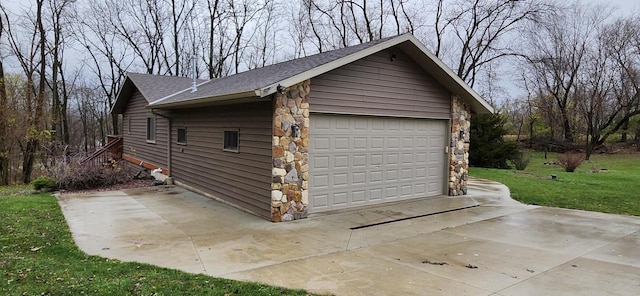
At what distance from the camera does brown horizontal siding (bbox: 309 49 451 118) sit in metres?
7.50

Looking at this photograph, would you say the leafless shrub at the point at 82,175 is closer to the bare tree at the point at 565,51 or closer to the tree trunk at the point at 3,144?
the tree trunk at the point at 3,144

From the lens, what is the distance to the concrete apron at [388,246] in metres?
4.19

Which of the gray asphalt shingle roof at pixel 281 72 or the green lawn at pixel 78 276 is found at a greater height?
the gray asphalt shingle roof at pixel 281 72

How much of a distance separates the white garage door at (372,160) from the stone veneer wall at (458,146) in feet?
0.77

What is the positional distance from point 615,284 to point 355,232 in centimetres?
333

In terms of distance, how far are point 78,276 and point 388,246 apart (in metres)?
3.72

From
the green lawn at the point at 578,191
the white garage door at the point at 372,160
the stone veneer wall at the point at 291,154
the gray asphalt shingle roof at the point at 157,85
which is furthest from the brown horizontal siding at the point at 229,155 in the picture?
the green lawn at the point at 578,191

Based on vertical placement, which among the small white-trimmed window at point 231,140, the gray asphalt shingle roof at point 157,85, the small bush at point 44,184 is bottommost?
the small bush at point 44,184

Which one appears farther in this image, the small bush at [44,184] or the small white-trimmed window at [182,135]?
the small white-trimmed window at [182,135]

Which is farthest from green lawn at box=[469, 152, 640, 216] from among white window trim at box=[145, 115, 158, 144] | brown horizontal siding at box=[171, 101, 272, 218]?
white window trim at box=[145, 115, 158, 144]

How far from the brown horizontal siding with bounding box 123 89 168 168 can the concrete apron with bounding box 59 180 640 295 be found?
12.8 ft

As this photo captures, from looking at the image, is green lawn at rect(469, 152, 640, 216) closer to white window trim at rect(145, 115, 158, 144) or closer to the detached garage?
the detached garage

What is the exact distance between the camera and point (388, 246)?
5570mm

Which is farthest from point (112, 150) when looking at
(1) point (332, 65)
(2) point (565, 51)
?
(2) point (565, 51)
